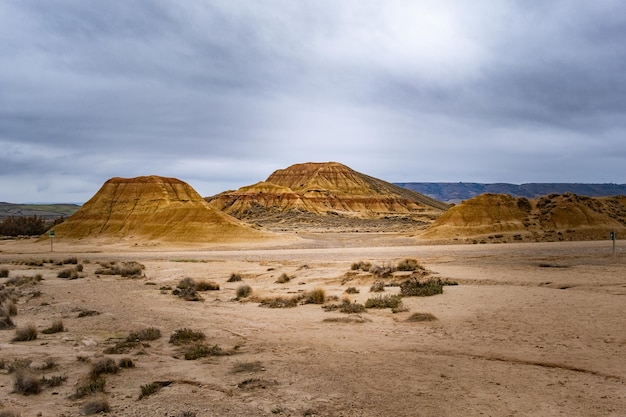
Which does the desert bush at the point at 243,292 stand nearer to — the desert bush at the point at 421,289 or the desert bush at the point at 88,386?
the desert bush at the point at 421,289

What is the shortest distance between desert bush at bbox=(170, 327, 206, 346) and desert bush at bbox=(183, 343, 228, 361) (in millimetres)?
604

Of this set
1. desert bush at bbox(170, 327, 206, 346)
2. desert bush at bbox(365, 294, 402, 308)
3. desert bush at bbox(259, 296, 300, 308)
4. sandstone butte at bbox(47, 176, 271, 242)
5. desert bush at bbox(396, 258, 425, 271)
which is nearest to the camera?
desert bush at bbox(170, 327, 206, 346)

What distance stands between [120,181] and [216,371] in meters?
61.5

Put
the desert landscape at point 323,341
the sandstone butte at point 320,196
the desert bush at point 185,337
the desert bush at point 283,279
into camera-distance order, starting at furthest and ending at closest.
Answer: the sandstone butte at point 320,196 < the desert bush at point 283,279 < the desert bush at point 185,337 < the desert landscape at point 323,341

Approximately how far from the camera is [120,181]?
215 feet

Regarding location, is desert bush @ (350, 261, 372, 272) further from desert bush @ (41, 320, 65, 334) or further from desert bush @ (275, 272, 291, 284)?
desert bush @ (41, 320, 65, 334)

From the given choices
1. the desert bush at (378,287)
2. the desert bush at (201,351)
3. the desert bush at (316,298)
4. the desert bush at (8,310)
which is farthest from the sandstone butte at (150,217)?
the desert bush at (201,351)

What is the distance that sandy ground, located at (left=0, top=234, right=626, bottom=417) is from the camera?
737 cm

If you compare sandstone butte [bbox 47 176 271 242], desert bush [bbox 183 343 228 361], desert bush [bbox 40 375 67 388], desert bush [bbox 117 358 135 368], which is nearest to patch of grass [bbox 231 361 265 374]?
desert bush [bbox 183 343 228 361]

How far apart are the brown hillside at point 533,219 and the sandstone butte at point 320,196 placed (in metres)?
66.2

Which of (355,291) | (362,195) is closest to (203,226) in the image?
(355,291)

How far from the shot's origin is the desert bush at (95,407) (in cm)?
718

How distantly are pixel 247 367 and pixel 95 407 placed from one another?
107 inches

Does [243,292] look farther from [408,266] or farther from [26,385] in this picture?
[26,385]
